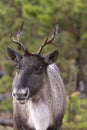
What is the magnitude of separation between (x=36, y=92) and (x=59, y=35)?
8.95 meters

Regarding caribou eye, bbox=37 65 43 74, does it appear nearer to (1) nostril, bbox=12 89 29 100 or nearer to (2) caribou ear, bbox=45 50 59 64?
(2) caribou ear, bbox=45 50 59 64

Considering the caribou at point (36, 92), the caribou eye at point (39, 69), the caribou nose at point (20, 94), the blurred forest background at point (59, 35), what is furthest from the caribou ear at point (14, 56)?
the blurred forest background at point (59, 35)

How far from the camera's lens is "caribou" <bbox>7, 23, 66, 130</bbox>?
351 inches

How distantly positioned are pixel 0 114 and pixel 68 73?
8.23ft

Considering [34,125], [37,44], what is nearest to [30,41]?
[37,44]

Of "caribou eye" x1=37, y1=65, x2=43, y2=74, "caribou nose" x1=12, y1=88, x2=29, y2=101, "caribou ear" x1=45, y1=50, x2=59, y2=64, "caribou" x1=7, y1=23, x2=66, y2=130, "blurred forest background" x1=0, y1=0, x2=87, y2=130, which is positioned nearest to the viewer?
"caribou nose" x1=12, y1=88, x2=29, y2=101

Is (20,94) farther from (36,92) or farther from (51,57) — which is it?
(51,57)

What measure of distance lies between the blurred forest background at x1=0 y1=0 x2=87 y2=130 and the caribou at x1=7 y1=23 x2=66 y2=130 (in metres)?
6.43

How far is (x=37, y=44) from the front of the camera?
18.0m

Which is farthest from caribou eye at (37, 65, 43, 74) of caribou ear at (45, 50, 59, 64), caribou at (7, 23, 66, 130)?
caribou ear at (45, 50, 59, 64)

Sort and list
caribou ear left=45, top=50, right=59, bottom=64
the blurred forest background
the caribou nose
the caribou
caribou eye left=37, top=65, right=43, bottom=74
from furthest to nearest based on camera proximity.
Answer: the blurred forest background < caribou ear left=45, top=50, right=59, bottom=64 < caribou eye left=37, top=65, right=43, bottom=74 < the caribou < the caribou nose

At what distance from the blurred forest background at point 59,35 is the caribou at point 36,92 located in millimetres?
6430

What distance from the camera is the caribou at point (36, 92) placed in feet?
29.3

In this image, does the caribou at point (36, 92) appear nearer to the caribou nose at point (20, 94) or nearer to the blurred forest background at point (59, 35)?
the caribou nose at point (20, 94)
